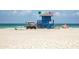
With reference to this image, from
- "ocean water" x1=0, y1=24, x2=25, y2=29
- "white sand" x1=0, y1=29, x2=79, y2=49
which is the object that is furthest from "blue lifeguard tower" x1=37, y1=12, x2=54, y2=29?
"ocean water" x1=0, y1=24, x2=25, y2=29

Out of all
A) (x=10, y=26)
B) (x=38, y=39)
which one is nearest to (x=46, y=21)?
(x=38, y=39)

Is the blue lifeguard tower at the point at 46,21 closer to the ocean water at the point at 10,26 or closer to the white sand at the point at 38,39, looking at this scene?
the white sand at the point at 38,39

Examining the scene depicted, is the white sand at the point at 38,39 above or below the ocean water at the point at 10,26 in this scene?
below

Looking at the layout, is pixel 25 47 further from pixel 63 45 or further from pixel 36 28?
pixel 63 45

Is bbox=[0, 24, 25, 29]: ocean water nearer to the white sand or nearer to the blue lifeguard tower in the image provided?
the white sand

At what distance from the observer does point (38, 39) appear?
2.45m

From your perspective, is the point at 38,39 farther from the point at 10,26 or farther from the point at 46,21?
the point at 10,26

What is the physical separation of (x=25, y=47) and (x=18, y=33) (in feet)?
0.48

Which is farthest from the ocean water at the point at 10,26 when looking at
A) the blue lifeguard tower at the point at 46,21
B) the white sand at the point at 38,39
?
the blue lifeguard tower at the point at 46,21

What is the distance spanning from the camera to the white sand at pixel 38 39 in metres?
2.44

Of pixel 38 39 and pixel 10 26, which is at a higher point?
pixel 10 26

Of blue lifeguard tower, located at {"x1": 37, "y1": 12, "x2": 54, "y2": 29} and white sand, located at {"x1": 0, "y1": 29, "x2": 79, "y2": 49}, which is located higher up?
blue lifeguard tower, located at {"x1": 37, "y1": 12, "x2": 54, "y2": 29}

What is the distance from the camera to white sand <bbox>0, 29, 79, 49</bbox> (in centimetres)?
244
